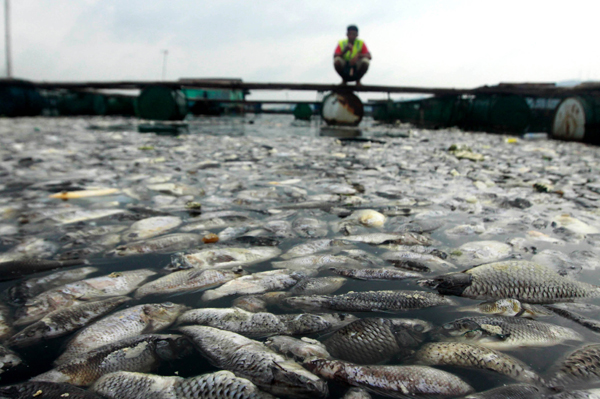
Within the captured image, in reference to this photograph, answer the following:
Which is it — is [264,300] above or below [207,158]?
below

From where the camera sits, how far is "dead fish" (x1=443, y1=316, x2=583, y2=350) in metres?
1.12

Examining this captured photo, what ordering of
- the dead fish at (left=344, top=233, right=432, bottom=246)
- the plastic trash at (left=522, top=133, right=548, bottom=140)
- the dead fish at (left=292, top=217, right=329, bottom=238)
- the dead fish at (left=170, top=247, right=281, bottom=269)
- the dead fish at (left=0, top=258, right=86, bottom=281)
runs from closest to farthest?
the dead fish at (left=0, top=258, right=86, bottom=281)
the dead fish at (left=170, top=247, right=281, bottom=269)
the dead fish at (left=344, top=233, right=432, bottom=246)
the dead fish at (left=292, top=217, right=329, bottom=238)
the plastic trash at (left=522, top=133, right=548, bottom=140)

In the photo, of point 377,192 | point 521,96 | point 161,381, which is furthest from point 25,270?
point 521,96

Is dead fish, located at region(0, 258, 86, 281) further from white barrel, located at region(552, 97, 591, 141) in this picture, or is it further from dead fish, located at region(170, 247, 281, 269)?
white barrel, located at region(552, 97, 591, 141)

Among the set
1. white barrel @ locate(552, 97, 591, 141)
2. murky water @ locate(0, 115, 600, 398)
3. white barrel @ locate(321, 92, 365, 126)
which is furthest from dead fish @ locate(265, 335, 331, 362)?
white barrel @ locate(321, 92, 365, 126)

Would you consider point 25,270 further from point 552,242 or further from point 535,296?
point 552,242

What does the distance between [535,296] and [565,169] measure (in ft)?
13.3

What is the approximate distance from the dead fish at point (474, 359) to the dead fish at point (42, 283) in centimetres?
140

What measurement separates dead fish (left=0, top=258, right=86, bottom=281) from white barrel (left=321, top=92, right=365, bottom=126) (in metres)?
11.1

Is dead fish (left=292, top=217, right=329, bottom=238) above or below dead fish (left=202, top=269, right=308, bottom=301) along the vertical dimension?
above

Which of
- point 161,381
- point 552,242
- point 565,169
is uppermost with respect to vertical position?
point 565,169

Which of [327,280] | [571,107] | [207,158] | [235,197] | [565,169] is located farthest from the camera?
[571,107]

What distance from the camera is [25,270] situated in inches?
61.4

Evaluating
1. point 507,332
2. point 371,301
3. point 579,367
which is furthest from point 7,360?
point 579,367
